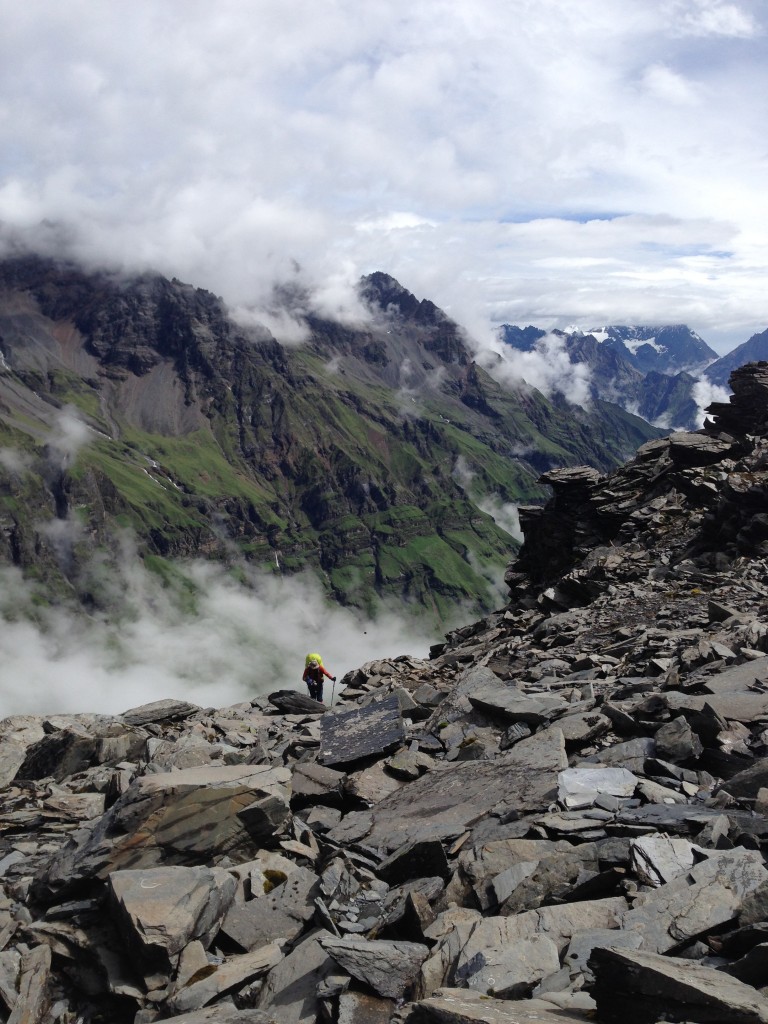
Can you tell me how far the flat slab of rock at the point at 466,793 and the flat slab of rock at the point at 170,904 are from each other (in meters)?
3.53

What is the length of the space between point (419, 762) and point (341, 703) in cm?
1565

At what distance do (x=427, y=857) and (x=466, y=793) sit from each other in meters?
3.22

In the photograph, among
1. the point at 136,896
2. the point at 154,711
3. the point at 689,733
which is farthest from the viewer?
the point at 154,711

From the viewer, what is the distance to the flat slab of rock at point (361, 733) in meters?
21.4

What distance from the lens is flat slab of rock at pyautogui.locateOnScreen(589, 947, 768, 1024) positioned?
7.34 metres

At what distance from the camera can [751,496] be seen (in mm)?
43406

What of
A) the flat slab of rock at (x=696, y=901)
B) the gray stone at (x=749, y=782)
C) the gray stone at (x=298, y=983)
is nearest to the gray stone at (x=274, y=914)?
the gray stone at (x=298, y=983)

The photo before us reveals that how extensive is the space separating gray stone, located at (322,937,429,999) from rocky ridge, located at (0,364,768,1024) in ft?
0.12

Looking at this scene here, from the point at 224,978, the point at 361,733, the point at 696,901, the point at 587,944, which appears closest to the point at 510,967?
the point at 587,944

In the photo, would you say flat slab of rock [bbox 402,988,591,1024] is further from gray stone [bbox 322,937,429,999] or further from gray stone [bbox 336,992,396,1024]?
gray stone [bbox 322,937,429,999]

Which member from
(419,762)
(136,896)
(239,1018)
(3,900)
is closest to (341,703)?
(419,762)

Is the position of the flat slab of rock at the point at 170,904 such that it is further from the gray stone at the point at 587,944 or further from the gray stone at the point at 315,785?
the gray stone at the point at 587,944

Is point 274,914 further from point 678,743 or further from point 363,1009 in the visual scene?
point 678,743

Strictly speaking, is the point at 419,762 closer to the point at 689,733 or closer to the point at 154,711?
the point at 689,733
